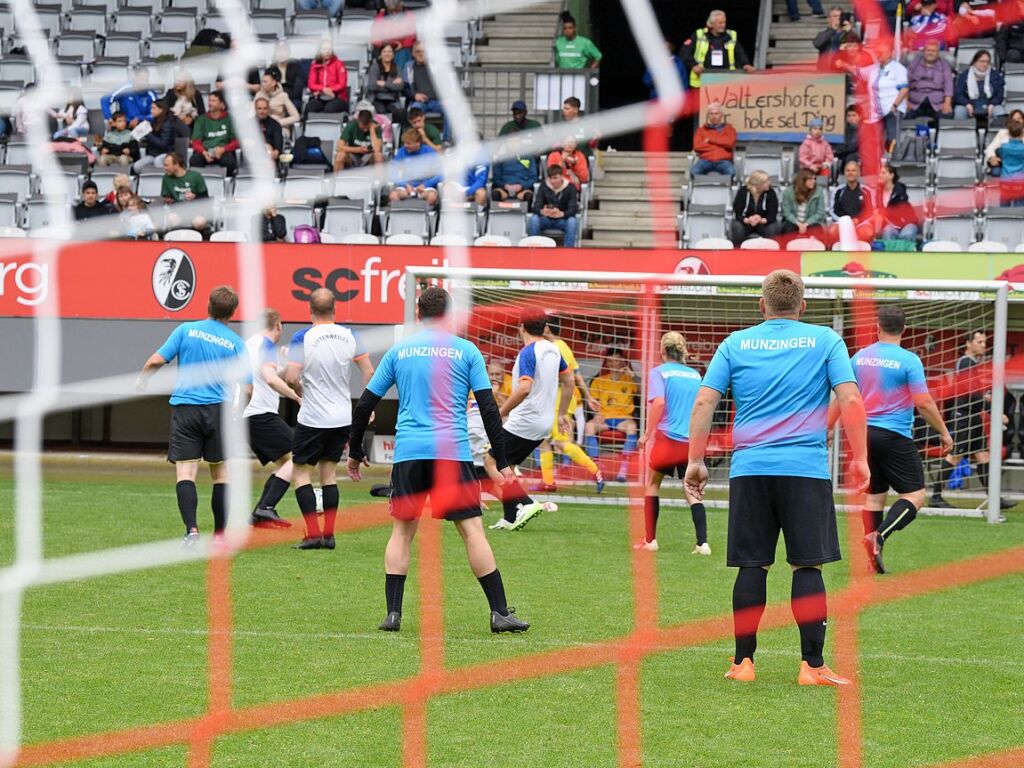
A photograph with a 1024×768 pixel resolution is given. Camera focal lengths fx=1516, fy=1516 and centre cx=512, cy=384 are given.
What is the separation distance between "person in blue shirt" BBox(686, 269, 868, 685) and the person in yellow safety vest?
287 inches

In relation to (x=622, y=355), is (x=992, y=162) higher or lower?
higher

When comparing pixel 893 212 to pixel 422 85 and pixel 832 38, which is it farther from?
pixel 422 85

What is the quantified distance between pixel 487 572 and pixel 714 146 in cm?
778

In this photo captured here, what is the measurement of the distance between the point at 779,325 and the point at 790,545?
0.86 m

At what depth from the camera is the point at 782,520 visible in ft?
19.4

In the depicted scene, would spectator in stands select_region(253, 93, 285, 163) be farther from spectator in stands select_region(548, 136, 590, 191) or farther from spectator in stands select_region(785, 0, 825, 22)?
spectator in stands select_region(785, 0, 825, 22)

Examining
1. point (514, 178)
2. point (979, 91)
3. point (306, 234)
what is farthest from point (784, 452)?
point (979, 91)

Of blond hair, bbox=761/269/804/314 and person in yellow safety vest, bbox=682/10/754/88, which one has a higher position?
person in yellow safety vest, bbox=682/10/754/88

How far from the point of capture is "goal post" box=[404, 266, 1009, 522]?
12.7m

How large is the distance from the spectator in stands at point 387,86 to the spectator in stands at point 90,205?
243 cm

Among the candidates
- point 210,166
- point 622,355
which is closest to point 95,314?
point 622,355

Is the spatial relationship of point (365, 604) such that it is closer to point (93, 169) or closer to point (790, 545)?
point (790, 545)

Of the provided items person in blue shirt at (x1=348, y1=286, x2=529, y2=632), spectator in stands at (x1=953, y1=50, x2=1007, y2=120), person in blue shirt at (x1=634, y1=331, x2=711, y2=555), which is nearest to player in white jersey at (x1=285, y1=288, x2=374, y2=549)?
person in blue shirt at (x1=634, y1=331, x2=711, y2=555)

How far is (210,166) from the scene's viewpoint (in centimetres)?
928
